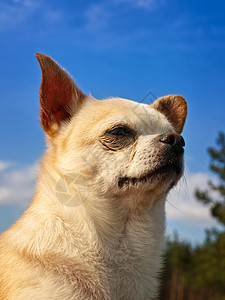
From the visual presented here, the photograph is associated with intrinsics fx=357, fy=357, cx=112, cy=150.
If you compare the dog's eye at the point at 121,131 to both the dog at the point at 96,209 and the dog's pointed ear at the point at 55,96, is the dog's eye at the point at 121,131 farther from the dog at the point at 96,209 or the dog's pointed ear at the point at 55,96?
the dog's pointed ear at the point at 55,96

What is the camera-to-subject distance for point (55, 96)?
4789 mm

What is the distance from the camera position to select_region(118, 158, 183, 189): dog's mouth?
4113 mm

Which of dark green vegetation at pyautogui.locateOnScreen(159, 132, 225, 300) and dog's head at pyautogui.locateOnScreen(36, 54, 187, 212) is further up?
dark green vegetation at pyautogui.locateOnScreen(159, 132, 225, 300)

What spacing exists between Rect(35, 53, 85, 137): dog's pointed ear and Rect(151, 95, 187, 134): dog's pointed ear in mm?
1236

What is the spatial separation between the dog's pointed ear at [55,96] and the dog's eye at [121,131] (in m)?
0.82

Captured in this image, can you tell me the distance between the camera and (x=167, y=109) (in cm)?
558

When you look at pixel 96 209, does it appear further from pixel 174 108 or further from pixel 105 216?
pixel 174 108

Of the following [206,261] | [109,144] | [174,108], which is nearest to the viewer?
[109,144]

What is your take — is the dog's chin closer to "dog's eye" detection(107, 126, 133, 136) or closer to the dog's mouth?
the dog's mouth

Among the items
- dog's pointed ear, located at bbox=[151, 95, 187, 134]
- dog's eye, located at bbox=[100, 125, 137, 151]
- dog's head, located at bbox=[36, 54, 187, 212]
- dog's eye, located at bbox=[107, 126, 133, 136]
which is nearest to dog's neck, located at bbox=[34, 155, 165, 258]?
dog's head, located at bbox=[36, 54, 187, 212]

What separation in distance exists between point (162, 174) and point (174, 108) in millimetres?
1650

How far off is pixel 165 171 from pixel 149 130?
60 centimetres

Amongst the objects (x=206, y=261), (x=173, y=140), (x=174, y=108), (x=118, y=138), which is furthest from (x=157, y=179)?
(x=206, y=261)

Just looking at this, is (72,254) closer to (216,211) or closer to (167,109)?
(167,109)
